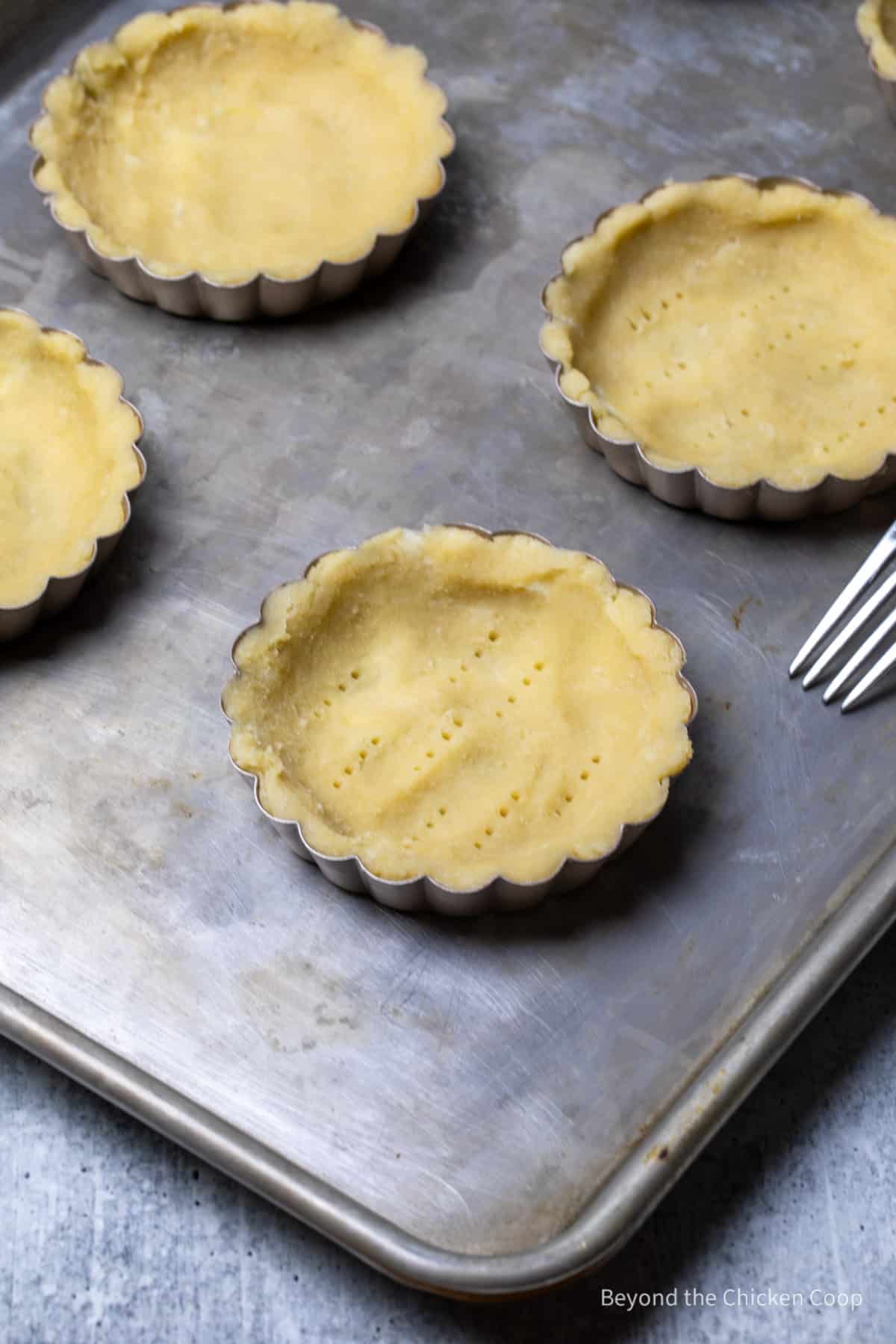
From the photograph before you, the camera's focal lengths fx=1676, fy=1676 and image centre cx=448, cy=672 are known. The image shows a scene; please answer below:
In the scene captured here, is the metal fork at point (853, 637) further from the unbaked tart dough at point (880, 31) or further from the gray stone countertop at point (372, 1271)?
the unbaked tart dough at point (880, 31)

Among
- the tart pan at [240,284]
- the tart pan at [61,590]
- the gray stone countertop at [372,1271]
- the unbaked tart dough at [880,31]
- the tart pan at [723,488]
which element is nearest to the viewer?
the gray stone countertop at [372,1271]

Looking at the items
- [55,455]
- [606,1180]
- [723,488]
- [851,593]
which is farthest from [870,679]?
[55,455]

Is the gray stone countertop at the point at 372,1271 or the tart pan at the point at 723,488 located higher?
the tart pan at the point at 723,488

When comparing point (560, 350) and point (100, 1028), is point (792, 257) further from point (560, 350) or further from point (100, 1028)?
point (100, 1028)

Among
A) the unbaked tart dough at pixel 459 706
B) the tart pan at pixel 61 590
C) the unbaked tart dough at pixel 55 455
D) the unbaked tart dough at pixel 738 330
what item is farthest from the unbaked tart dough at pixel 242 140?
the unbaked tart dough at pixel 459 706

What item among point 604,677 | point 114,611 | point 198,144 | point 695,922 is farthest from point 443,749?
point 198,144

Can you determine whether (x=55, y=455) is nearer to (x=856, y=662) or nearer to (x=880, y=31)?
(x=856, y=662)
